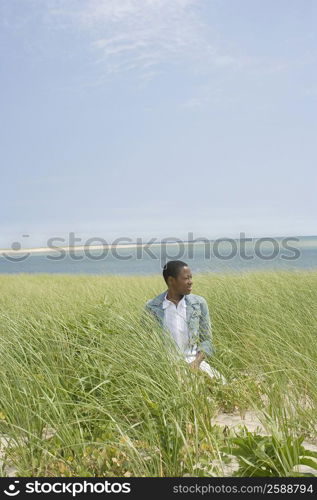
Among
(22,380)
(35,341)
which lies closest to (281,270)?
(35,341)

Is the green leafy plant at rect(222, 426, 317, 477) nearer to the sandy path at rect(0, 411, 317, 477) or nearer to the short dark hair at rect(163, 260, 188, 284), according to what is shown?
the sandy path at rect(0, 411, 317, 477)

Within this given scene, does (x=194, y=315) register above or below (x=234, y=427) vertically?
above

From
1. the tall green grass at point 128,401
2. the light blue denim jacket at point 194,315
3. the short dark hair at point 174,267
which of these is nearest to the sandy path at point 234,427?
the tall green grass at point 128,401

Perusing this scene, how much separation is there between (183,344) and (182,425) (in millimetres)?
1539

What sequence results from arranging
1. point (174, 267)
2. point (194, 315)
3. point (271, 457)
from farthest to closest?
point (194, 315) < point (174, 267) < point (271, 457)

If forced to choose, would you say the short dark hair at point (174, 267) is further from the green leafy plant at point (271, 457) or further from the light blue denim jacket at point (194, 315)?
the green leafy plant at point (271, 457)

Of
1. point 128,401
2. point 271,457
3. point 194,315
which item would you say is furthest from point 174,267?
point 271,457

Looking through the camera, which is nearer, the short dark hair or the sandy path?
the sandy path

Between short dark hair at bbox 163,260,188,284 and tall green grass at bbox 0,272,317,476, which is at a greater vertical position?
short dark hair at bbox 163,260,188,284

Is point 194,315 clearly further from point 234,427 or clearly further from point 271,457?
point 271,457

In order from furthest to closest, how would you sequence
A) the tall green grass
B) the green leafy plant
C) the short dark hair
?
the short dark hair, the tall green grass, the green leafy plant

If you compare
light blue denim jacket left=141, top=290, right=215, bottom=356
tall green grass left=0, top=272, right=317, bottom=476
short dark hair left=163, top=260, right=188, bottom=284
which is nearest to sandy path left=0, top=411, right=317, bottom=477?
tall green grass left=0, top=272, right=317, bottom=476

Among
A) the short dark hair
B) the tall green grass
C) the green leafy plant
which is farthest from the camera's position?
the short dark hair
